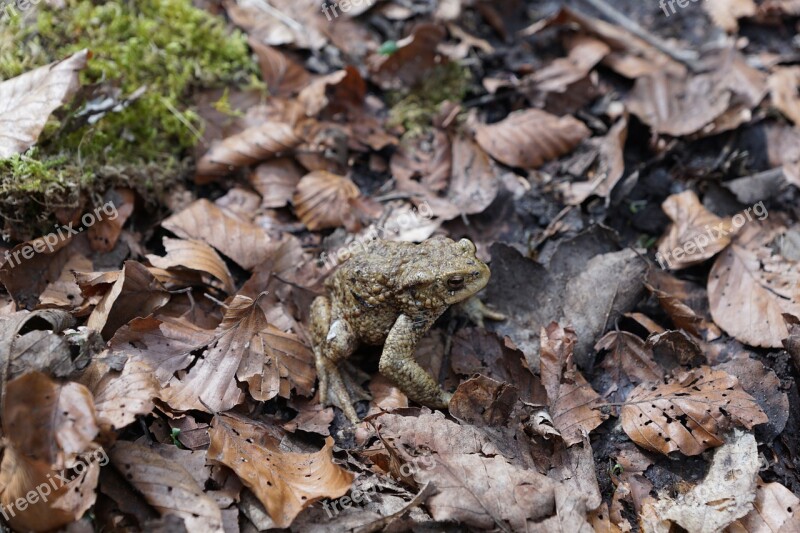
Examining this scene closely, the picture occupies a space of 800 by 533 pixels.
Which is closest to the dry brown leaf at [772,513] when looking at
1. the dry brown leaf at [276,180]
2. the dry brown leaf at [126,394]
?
the dry brown leaf at [126,394]

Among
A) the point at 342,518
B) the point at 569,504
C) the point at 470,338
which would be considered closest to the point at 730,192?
the point at 470,338

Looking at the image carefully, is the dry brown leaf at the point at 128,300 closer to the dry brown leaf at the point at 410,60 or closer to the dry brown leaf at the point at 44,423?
the dry brown leaf at the point at 44,423

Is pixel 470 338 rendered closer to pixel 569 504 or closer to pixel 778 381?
pixel 569 504

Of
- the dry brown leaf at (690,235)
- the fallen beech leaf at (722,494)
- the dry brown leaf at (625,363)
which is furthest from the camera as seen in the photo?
the dry brown leaf at (690,235)

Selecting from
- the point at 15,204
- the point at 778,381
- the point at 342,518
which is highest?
the point at 15,204

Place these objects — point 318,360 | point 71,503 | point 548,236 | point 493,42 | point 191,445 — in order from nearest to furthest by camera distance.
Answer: point 71,503 < point 191,445 < point 318,360 < point 548,236 < point 493,42

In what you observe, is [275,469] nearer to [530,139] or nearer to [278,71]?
[530,139]
